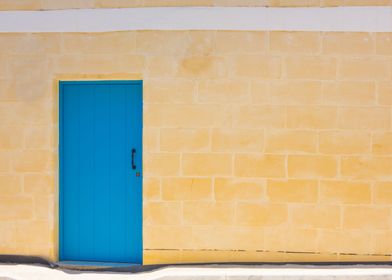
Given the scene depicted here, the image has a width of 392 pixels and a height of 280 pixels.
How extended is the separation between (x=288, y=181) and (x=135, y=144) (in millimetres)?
1557

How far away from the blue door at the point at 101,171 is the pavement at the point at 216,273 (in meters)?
0.31

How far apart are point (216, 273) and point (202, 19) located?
2418 mm

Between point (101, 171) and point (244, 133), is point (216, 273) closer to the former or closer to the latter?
point (244, 133)

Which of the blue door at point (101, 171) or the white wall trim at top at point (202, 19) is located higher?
the white wall trim at top at point (202, 19)

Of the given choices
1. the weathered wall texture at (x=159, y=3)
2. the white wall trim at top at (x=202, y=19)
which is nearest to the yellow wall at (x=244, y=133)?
the white wall trim at top at (x=202, y=19)

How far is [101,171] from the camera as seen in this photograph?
4.30 metres

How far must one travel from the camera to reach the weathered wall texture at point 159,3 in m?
4.04

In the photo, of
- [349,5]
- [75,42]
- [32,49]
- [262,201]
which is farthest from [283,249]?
[32,49]

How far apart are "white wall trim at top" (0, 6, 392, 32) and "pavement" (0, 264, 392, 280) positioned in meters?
2.29

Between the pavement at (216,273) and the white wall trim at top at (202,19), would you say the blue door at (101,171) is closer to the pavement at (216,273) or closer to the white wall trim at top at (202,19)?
the pavement at (216,273)

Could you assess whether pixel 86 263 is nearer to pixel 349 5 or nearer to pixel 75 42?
pixel 75 42

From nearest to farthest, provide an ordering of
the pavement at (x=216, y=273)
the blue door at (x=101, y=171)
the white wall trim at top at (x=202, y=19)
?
the pavement at (x=216, y=273), the white wall trim at top at (x=202, y=19), the blue door at (x=101, y=171)

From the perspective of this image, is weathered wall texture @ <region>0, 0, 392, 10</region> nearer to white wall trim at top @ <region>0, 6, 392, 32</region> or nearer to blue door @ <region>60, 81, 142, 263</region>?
white wall trim at top @ <region>0, 6, 392, 32</region>

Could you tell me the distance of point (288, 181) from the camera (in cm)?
409
